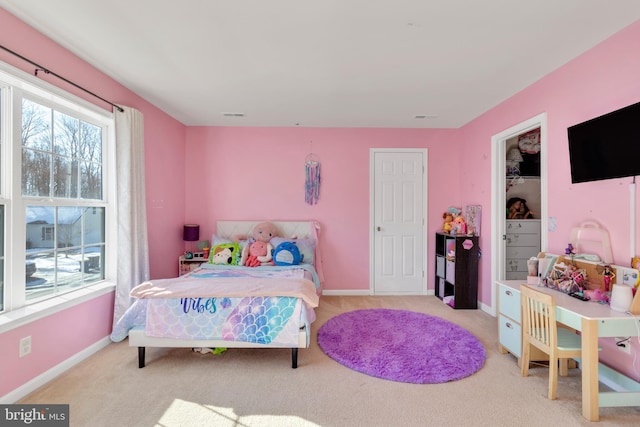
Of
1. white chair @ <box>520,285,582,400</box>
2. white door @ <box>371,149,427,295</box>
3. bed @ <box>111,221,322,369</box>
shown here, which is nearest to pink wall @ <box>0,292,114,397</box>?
bed @ <box>111,221,322,369</box>

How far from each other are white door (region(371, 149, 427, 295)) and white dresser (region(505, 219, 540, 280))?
110 cm

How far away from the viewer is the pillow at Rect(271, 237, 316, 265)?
3848mm

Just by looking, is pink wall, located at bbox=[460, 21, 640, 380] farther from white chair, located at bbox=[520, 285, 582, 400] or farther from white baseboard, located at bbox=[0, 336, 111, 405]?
white baseboard, located at bbox=[0, 336, 111, 405]

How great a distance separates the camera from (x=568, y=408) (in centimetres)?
185

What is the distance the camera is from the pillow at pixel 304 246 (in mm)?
3848

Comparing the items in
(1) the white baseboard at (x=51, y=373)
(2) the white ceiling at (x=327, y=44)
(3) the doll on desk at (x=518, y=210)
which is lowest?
(1) the white baseboard at (x=51, y=373)

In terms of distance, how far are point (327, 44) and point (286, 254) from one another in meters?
2.38

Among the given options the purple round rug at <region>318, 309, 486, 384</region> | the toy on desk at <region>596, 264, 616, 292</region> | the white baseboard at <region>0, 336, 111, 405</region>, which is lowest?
the purple round rug at <region>318, 309, 486, 384</region>

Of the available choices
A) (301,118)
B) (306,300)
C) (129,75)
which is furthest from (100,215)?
(301,118)

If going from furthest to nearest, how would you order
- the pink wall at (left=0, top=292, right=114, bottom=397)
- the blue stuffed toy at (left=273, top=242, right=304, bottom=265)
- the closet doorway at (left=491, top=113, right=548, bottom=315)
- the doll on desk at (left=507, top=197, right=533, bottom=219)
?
the doll on desk at (left=507, top=197, right=533, bottom=219) < the blue stuffed toy at (left=273, top=242, right=304, bottom=265) < the closet doorway at (left=491, top=113, right=548, bottom=315) < the pink wall at (left=0, top=292, right=114, bottom=397)

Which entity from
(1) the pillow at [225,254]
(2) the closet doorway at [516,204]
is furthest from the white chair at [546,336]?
(1) the pillow at [225,254]

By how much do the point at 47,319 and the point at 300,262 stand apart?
2430 mm

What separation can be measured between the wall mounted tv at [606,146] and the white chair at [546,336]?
0.99 meters

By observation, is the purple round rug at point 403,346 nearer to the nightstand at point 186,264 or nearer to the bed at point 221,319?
the bed at point 221,319
